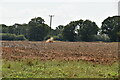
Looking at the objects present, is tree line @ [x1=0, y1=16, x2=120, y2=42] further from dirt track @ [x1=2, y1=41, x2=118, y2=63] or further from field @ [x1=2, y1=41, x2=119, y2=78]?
field @ [x1=2, y1=41, x2=119, y2=78]

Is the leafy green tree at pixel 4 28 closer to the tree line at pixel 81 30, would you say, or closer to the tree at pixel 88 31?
the tree line at pixel 81 30

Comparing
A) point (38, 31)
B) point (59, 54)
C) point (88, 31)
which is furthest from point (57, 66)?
point (38, 31)

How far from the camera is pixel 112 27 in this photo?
10369 centimetres

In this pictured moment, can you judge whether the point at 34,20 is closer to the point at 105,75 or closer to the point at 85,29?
the point at 85,29

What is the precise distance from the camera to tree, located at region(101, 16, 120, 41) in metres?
99.7

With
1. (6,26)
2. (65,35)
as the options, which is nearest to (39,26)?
(65,35)

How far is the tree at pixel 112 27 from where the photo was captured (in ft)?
327

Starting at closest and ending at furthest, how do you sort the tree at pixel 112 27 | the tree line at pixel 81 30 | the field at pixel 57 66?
the field at pixel 57 66 → the tree at pixel 112 27 → the tree line at pixel 81 30

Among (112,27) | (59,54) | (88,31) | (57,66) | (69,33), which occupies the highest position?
(112,27)

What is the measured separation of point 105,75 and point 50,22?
9905 centimetres

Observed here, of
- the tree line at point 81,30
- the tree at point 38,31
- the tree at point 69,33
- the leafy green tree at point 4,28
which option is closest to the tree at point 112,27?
the tree line at point 81,30

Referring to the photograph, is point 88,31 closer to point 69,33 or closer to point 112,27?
point 69,33

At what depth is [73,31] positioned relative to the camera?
107125 mm

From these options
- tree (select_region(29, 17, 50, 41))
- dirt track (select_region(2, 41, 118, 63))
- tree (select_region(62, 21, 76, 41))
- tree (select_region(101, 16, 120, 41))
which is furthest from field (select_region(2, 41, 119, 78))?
tree (select_region(29, 17, 50, 41))
